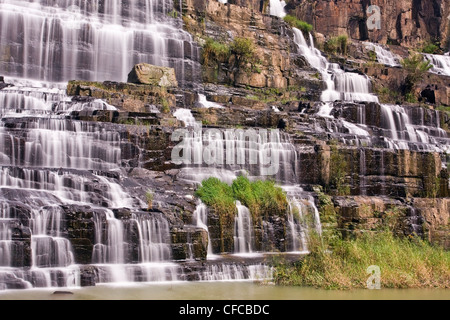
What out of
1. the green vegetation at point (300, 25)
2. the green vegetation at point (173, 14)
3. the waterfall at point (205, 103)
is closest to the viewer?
the waterfall at point (205, 103)

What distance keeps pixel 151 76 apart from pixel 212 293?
53.2 ft

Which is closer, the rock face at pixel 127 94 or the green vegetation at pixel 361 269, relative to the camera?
the green vegetation at pixel 361 269

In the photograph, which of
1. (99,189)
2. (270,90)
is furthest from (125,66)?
(99,189)

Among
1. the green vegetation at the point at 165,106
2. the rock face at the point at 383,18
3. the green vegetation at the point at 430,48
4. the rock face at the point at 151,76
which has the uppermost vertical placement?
the rock face at the point at 383,18

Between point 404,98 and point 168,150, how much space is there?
2140cm

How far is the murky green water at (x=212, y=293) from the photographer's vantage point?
1132cm

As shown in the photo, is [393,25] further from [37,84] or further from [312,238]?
[312,238]

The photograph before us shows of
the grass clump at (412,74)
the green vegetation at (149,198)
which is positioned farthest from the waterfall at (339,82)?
the green vegetation at (149,198)

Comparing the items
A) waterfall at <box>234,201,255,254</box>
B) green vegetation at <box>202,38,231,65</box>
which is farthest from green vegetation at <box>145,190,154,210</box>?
green vegetation at <box>202,38,231,65</box>

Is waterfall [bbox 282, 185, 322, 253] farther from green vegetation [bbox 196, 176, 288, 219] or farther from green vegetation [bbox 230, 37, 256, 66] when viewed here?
green vegetation [bbox 230, 37, 256, 66]

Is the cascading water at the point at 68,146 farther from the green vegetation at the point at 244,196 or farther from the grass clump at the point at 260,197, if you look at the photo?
the grass clump at the point at 260,197

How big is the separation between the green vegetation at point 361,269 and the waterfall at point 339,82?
18794 mm

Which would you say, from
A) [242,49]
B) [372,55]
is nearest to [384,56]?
[372,55]
